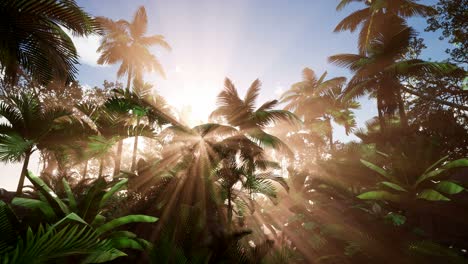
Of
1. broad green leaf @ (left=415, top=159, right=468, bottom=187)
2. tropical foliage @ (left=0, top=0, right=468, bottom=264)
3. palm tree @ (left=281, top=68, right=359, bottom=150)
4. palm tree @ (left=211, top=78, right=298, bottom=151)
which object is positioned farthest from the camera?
palm tree @ (left=281, top=68, right=359, bottom=150)

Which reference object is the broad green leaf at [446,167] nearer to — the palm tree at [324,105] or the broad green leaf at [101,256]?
the broad green leaf at [101,256]

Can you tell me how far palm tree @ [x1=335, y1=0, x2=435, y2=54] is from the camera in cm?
1420

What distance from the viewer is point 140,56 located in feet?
70.2

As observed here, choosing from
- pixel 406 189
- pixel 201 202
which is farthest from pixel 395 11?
pixel 201 202

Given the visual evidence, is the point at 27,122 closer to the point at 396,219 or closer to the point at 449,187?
the point at 396,219

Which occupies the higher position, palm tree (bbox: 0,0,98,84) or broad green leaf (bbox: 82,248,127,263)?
palm tree (bbox: 0,0,98,84)

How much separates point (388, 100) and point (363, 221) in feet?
27.4

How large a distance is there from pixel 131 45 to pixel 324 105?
18.0 meters

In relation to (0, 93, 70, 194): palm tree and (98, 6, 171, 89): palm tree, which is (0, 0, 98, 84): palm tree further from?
(98, 6, 171, 89): palm tree

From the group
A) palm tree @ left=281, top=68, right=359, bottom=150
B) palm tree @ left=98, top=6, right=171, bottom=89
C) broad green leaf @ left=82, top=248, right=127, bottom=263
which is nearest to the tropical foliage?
broad green leaf @ left=82, top=248, right=127, bottom=263

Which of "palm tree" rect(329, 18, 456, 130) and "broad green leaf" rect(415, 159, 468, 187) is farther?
"palm tree" rect(329, 18, 456, 130)

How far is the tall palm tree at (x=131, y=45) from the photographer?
20156 mm

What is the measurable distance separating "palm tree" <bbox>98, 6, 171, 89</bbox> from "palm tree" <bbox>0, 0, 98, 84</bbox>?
1443 cm

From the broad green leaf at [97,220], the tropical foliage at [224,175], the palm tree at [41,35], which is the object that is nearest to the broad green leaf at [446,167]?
the tropical foliage at [224,175]
